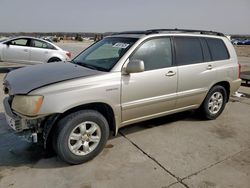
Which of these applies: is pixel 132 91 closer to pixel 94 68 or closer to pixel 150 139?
pixel 94 68

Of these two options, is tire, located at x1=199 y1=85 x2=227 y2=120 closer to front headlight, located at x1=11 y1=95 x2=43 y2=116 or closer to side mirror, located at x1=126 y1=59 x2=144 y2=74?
side mirror, located at x1=126 y1=59 x2=144 y2=74

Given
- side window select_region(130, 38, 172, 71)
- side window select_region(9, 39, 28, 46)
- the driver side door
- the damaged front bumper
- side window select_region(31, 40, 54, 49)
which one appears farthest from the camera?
side window select_region(31, 40, 54, 49)

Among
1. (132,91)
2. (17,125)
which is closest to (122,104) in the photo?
(132,91)

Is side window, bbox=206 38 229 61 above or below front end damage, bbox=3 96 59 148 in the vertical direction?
above

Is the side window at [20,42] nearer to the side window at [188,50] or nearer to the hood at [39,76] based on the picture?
the hood at [39,76]

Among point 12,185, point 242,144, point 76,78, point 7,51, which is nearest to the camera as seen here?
point 12,185

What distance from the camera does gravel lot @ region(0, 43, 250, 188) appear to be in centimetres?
284

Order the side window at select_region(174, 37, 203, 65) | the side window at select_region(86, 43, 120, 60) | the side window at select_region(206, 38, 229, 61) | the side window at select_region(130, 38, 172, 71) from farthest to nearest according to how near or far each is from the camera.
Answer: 1. the side window at select_region(206, 38, 229, 61)
2. the side window at select_region(174, 37, 203, 65)
3. the side window at select_region(86, 43, 120, 60)
4. the side window at select_region(130, 38, 172, 71)

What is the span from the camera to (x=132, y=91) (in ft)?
11.3

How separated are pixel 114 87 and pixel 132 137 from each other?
1146 millimetres

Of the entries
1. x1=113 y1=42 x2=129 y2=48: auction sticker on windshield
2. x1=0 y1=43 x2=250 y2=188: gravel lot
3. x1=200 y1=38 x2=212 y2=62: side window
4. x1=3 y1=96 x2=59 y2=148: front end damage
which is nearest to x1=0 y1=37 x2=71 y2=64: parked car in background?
x1=0 y1=43 x2=250 y2=188: gravel lot

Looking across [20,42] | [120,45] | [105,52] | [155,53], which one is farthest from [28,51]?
[155,53]

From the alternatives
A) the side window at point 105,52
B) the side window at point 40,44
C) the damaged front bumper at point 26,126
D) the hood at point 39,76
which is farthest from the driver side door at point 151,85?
the side window at point 40,44

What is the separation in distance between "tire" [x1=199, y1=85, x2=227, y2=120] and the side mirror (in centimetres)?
194
